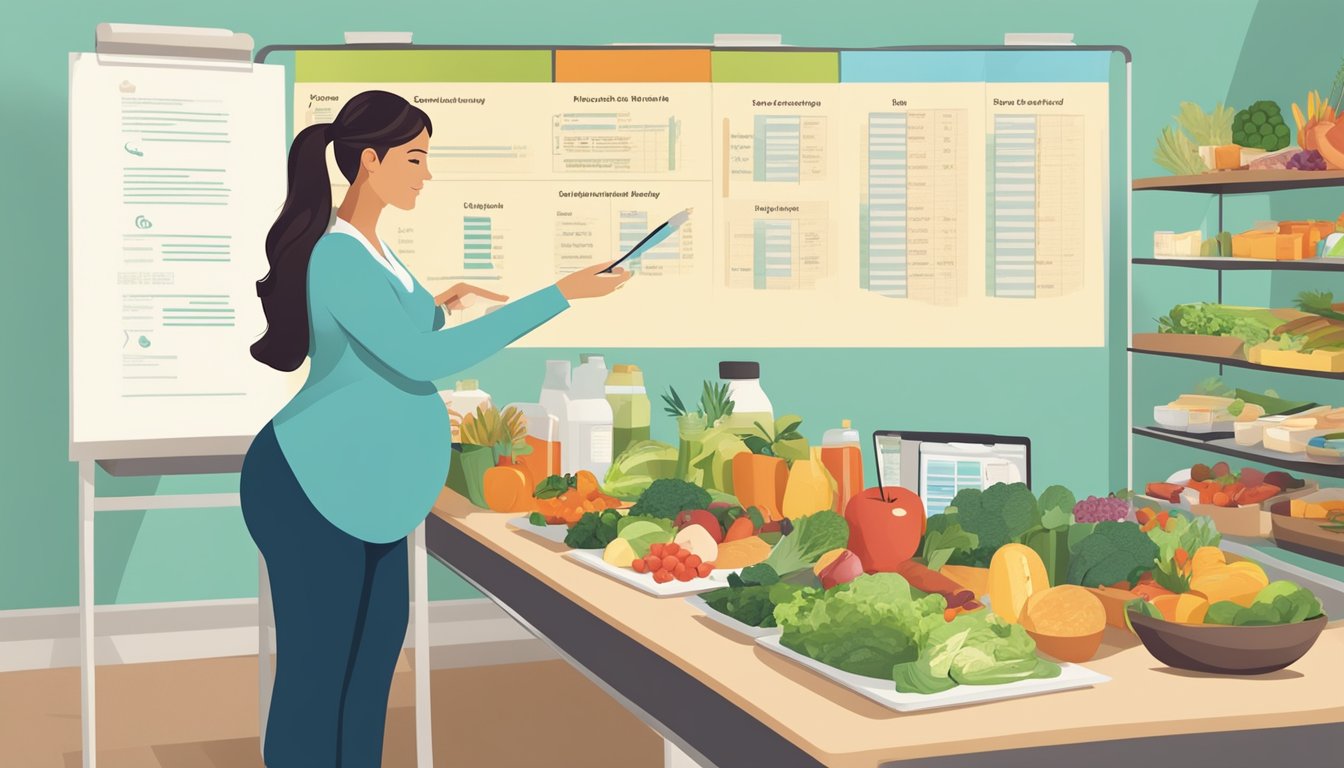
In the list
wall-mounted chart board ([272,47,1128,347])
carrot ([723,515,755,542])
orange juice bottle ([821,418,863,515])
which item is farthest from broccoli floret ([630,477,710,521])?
wall-mounted chart board ([272,47,1128,347])

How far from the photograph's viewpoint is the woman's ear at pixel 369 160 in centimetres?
253

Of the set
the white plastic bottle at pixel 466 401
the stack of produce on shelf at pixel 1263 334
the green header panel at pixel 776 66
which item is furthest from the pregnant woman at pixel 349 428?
the stack of produce on shelf at pixel 1263 334

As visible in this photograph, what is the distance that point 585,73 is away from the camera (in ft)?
16.6

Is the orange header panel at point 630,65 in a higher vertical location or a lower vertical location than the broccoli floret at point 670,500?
higher

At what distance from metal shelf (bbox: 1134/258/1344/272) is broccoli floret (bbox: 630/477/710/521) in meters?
2.70

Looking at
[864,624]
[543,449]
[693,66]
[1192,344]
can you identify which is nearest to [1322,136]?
[1192,344]

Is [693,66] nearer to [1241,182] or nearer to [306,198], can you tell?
[1241,182]

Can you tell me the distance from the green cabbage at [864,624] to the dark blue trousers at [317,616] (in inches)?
34.1

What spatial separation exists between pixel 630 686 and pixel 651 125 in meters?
3.28

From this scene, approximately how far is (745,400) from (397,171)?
1024mm

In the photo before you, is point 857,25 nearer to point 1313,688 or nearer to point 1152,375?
point 1152,375

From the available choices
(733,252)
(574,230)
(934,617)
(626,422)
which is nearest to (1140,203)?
(733,252)

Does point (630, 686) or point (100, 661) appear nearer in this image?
point (630, 686)

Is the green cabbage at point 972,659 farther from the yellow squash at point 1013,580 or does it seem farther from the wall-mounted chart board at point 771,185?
the wall-mounted chart board at point 771,185
